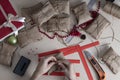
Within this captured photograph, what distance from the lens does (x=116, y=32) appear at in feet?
5.58

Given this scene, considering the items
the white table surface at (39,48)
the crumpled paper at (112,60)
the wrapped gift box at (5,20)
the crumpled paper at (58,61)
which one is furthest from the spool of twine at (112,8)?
the wrapped gift box at (5,20)

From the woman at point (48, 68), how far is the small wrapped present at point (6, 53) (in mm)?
178

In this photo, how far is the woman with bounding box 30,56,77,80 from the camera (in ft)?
5.01

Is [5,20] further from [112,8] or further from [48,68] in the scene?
[112,8]

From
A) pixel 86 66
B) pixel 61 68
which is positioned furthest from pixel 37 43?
pixel 86 66

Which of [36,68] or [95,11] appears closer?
[36,68]

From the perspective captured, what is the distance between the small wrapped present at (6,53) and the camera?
1.61 meters

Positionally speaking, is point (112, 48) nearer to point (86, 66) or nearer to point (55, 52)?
point (86, 66)

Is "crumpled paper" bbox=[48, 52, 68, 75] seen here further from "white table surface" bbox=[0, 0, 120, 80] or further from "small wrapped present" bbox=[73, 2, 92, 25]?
"small wrapped present" bbox=[73, 2, 92, 25]

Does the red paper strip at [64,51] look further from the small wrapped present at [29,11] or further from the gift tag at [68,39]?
the small wrapped present at [29,11]

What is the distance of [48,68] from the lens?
5.09 feet

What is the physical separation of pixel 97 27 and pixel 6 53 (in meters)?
0.54

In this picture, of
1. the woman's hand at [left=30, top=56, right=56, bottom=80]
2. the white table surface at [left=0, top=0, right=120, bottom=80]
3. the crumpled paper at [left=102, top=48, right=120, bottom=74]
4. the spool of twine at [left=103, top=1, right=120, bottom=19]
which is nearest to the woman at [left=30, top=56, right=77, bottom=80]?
the woman's hand at [left=30, top=56, right=56, bottom=80]

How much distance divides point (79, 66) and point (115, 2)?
44cm
